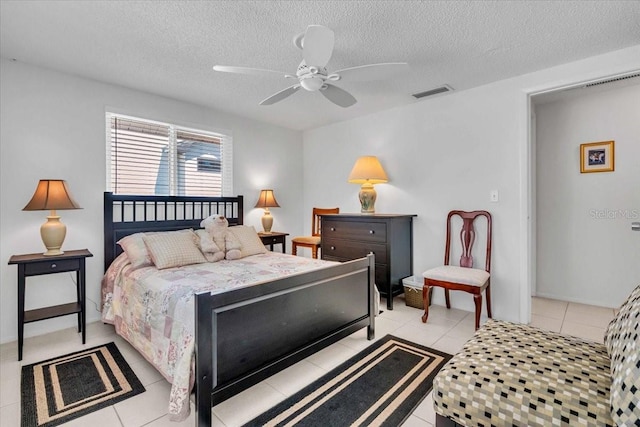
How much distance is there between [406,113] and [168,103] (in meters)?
2.88

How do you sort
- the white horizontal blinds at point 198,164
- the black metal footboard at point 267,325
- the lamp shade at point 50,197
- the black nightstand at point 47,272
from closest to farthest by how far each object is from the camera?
1. the black metal footboard at point 267,325
2. the black nightstand at point 47,272
3. the lamp shade at point 50,197
4. the white horizontal blinds at point 198,164

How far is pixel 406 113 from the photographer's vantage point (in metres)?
3.92

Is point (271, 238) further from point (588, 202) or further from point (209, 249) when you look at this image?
point (588, 202)

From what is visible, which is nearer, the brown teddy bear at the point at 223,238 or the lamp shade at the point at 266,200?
the brown teddy bear at the point at 223,238

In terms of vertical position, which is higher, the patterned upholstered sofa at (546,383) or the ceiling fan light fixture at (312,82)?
the ceiling fan light fixture at (312,82)

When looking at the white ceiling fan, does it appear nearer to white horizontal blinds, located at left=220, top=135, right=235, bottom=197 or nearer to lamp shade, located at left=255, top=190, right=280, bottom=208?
white horizontal blinds, located at left=220, top=135, right=235, bottom=197

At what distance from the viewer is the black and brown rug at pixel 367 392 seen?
1735 millimetres

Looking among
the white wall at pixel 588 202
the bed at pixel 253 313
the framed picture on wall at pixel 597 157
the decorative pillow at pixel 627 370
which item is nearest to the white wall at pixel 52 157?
the bed at pixel 253 313

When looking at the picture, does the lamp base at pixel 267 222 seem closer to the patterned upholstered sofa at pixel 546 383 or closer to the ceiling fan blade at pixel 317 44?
the ceiling fan blade at pixel 317 44

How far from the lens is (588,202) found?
355 centimetres

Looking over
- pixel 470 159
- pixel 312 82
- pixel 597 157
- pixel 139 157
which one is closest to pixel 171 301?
pixel 312 82

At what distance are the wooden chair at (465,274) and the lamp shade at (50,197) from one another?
3.35 meters

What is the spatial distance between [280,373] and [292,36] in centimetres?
246

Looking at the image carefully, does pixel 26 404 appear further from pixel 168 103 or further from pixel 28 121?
pixel 168 103
